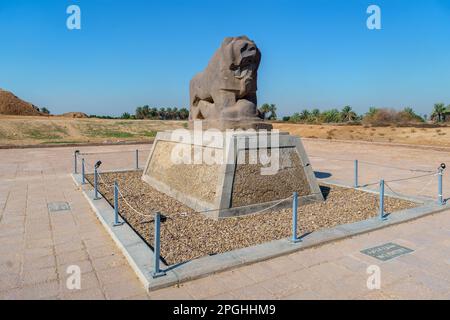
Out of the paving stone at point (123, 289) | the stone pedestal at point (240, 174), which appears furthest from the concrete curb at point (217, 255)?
the stone pedestal at point (240, 174)

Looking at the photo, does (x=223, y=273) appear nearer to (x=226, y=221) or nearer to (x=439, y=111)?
(x=226, y=221)

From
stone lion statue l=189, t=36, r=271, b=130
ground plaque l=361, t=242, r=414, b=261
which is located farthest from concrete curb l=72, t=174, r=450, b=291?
stone lion statue l=189, t=36, r=271, b=130

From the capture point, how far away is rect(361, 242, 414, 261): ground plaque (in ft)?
14.1

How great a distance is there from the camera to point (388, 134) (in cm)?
2866

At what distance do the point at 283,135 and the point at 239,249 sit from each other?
3.07 m

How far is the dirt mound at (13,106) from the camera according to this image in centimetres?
5038

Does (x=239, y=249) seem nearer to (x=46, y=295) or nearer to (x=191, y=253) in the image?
(x=191, y=253)

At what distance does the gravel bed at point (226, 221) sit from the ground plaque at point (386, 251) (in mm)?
967

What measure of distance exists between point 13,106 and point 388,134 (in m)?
52.5

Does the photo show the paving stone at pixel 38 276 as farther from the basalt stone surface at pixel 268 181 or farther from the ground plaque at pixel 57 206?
the basalt stone surface at pixel 268 181

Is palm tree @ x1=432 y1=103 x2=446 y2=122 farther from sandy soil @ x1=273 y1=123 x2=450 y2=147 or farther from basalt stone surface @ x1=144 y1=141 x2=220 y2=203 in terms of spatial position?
basalt stone surface @ x1=144 y1=141 x2=220 y2=203

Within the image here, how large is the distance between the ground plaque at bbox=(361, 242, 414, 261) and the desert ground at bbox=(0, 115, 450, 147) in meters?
21.6
